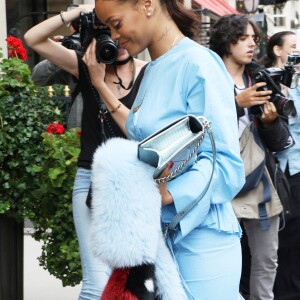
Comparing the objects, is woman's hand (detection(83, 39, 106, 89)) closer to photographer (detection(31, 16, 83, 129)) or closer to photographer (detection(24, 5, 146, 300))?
photographer (detection(24, 5, 146, 300))

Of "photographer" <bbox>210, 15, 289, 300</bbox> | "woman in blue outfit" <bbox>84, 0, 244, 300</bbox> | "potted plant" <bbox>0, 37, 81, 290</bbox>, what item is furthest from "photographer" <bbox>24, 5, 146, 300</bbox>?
"woman in blue outfit" <bbox>84, 0, 244, 300</bbox>

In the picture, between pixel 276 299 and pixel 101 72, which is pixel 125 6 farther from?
pixel 276 299

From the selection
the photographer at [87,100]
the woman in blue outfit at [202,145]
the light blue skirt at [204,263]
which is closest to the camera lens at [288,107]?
the photographer at [87,100]

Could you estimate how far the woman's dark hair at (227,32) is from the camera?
5.09 meters

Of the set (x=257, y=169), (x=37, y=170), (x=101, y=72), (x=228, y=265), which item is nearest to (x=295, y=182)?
(x=257, y=169)

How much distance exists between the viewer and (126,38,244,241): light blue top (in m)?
2.30

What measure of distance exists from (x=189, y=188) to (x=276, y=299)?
12.2ft

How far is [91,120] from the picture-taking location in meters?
3.94

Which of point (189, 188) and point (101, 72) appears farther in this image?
point (101, 72)

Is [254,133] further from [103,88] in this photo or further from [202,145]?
[202,145]

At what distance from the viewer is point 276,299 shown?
580cm

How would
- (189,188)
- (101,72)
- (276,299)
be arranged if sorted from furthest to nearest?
(276,299), (101,72), (189,188)

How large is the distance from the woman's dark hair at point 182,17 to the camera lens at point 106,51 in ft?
3.63

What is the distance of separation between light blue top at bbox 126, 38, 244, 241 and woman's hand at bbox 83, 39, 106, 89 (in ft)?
4.60
